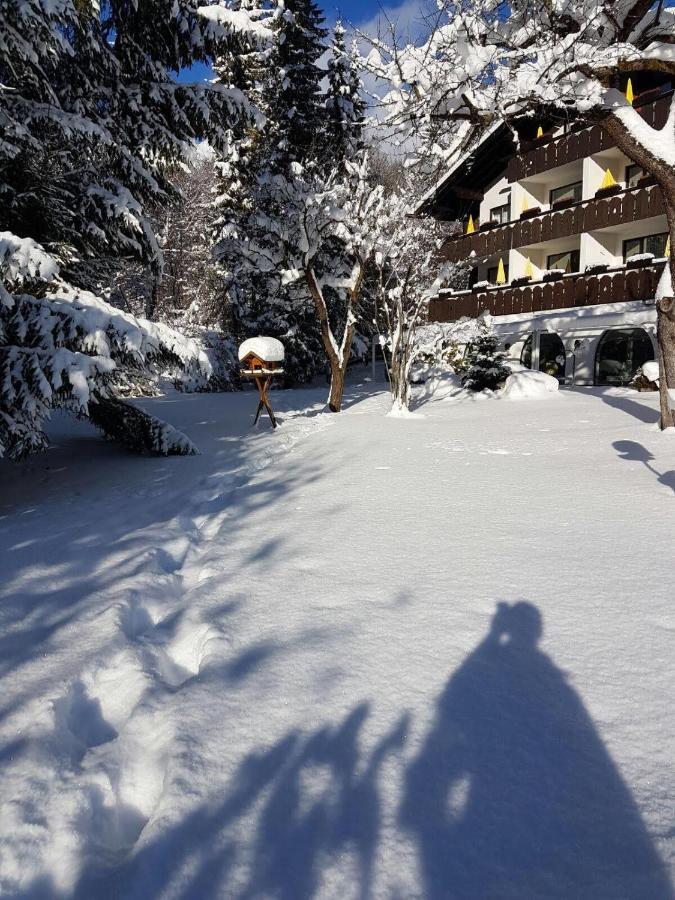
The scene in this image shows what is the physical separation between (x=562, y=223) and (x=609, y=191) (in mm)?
1926

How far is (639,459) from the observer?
620cm

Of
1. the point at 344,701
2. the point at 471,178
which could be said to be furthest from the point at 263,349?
the point at 471,178

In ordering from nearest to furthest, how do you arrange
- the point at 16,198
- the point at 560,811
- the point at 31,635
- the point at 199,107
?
1. the point at 560,811
2. the point at 31,635
3. the point at 16,198
4. the point at 199,107

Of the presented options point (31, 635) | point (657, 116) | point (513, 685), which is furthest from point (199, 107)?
point (657, 116)

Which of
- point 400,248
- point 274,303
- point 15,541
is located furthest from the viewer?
point 274,303

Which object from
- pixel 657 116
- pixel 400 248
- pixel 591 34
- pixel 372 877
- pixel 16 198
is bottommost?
pixel 372 877

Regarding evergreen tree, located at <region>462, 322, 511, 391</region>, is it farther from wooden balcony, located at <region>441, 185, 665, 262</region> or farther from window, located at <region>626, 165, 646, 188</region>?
window, located at <region>626, 165, 646, 188</region>

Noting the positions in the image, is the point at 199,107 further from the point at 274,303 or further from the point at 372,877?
the point at 274,303

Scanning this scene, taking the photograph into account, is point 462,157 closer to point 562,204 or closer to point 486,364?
point 486,364

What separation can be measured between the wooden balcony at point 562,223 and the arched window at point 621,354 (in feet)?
11.4

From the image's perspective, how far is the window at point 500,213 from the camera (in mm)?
22431

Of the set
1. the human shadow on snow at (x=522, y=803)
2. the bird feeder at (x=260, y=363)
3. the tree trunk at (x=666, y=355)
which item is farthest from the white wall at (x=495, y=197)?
the human shadow on snow at (x=522, y=803)

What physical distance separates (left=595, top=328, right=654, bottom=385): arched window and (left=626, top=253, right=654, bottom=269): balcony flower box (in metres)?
1.94

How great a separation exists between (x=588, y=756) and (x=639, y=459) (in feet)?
17.3
